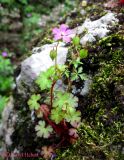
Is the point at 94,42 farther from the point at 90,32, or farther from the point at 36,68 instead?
the point at 36,68

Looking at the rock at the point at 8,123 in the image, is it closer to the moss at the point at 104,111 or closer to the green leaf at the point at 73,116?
the moss at the point at 104,111

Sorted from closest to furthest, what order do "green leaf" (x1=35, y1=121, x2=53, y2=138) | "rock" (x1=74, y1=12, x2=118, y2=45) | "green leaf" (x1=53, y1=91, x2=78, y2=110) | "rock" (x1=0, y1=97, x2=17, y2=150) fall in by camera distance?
"green leaf" (x1=53, y1=91, x2=78, y2=110) → "green leaf" (x1=35, y1=121, x2=53, y2=138) → "rock" (x1=74, y1=12, x2=118, y2=45) → "rock" (x1=0, y1=97, x2=17, y2=150)

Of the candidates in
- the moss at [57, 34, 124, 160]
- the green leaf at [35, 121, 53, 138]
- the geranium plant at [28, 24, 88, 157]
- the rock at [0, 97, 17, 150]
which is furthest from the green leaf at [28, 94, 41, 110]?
the rock at [0, 97, 17, 150]

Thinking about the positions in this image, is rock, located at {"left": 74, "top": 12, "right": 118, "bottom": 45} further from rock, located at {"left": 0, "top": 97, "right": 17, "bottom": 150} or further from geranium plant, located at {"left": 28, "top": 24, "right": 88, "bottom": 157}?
rock, located at {"left": 0, "top": 97, "right": 17, "bottom": 150}

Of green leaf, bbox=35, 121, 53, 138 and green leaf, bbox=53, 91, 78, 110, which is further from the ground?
green leaf, bbox=53, 91, 78, 110

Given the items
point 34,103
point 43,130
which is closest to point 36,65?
point 34,103

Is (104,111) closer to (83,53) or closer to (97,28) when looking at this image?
(83,53)

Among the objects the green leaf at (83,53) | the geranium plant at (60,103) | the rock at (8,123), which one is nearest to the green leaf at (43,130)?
the geranium plant at (60,103)

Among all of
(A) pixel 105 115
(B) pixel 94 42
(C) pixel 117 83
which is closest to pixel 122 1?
(B) pixel 94 42
